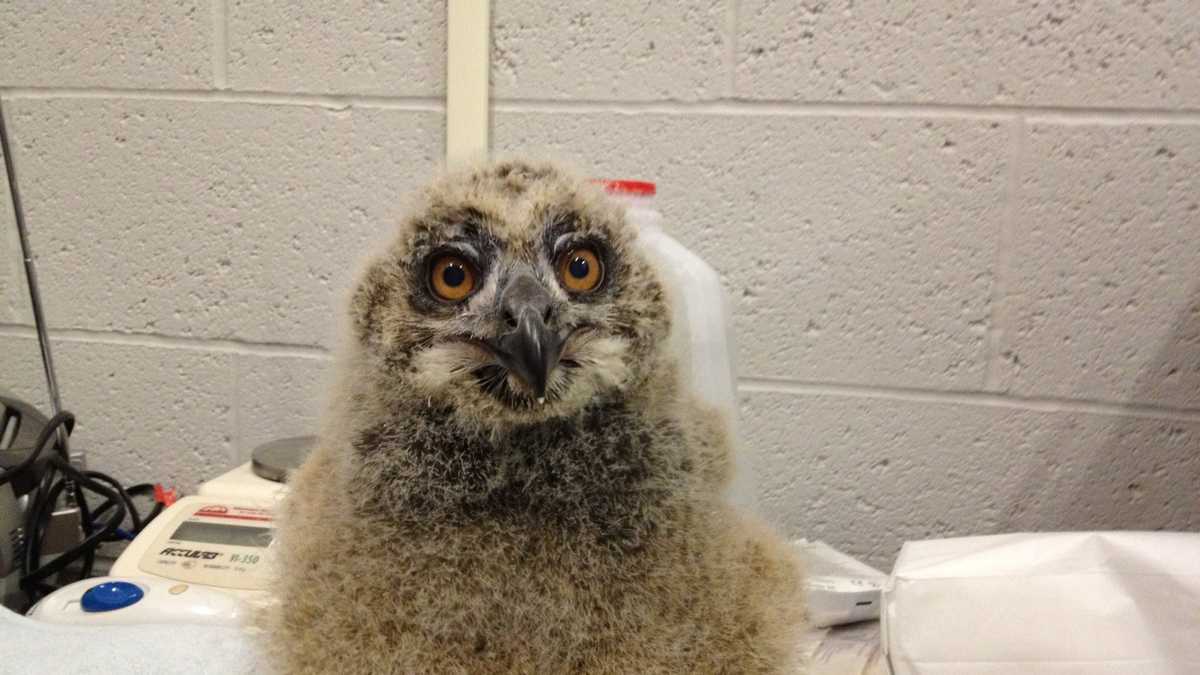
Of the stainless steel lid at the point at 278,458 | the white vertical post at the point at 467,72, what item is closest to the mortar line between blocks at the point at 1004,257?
the white vertical post at the point at 467,72

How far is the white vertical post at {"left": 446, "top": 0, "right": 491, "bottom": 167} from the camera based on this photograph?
1301 mm

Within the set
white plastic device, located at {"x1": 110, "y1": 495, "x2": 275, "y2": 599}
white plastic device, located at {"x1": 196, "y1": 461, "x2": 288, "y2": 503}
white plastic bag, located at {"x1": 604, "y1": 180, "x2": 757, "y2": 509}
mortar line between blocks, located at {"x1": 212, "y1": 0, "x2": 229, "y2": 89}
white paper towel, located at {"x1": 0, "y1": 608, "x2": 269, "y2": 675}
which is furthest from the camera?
mortar line between blocks, located at {"x1": 212, "y1": 0, "x2": 229, "y2": 89}

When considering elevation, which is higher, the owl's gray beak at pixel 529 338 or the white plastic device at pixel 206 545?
the owl's gray beak at pixel 529 338

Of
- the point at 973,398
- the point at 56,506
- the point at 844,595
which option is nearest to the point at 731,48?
the point at 973,398

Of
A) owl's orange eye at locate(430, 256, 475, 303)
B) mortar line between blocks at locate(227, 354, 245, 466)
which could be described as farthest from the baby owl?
mortar line between blocks at locate(227, 354, 245, 466)

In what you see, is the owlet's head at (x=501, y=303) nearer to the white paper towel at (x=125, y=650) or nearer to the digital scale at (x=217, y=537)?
the white paper towel at (x=125, y=650)

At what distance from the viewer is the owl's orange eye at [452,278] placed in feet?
1.84

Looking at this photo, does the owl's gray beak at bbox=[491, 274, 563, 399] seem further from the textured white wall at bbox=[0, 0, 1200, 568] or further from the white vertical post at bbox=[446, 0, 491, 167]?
the white vertical post at bbox=[446, 0, 491, 167]

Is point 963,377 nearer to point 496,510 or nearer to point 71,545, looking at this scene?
point 496,510

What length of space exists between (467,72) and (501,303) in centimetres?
89

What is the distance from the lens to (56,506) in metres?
1.38

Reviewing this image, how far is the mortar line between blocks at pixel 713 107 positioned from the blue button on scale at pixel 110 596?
816 millimetres

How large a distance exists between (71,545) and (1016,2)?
171cm

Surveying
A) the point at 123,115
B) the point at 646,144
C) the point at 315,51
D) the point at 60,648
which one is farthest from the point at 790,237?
the point at 123,115
